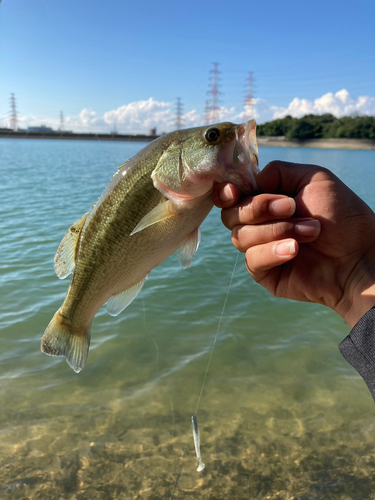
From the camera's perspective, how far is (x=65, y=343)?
2641 millimetres

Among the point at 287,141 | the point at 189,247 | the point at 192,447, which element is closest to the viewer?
the point at 189,247

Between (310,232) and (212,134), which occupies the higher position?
(212,134)

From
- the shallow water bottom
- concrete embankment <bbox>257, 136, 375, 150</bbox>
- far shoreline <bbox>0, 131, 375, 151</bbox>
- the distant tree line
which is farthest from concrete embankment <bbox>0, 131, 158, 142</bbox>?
the shallow water bottom

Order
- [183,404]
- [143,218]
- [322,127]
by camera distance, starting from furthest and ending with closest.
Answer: [322,127] → [183,404] → [143,218]

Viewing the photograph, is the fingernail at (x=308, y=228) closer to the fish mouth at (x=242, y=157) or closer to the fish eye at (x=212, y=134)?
the fish mouth at (x=242, y=157)

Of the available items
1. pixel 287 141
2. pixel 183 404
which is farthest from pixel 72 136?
pixel 183 404

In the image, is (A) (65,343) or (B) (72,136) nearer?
(A) (65,343)

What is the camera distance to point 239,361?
600cm

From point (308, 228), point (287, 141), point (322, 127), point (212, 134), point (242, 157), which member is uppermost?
point (322, 127)

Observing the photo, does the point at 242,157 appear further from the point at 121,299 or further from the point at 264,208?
the point at 121,299

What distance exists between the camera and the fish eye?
7.13 feet

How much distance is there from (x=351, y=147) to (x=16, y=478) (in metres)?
113

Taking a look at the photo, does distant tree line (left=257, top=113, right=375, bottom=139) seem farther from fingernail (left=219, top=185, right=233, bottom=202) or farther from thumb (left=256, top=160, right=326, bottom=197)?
fingernail (left=219, top=185, right=233, bottom=202)

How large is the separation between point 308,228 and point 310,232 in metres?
0.03
